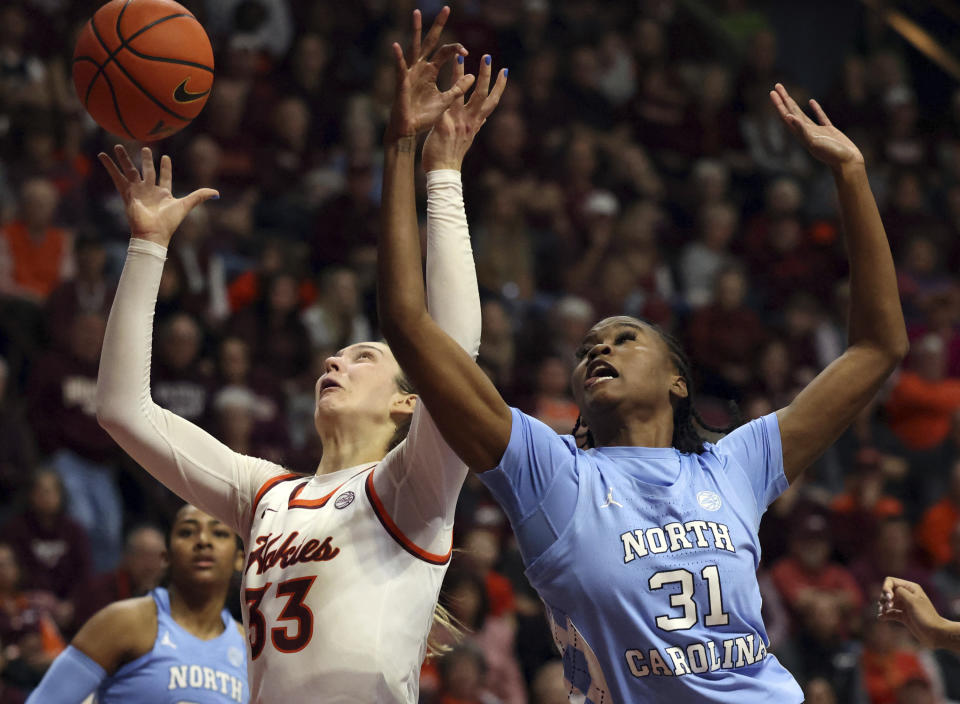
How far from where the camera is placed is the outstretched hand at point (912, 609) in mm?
3451

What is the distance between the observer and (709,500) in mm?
3152

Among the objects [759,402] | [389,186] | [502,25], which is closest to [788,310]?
[759,402]

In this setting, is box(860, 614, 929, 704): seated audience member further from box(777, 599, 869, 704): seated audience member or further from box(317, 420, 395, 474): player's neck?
box(317, 420, 395, 474): player's neck

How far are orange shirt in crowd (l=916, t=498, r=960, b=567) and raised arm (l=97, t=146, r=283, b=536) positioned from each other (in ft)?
20.9

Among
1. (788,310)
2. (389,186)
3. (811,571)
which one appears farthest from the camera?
(788,310)

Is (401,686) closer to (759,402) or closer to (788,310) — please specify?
(759,402)

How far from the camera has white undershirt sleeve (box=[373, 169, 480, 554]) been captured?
300 cm

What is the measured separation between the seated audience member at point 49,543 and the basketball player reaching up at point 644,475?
4.31 meters

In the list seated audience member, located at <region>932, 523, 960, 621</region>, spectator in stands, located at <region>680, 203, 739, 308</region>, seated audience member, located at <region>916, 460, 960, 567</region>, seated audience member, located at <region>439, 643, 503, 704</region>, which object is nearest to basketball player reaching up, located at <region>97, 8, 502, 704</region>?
seated audience member, located at <region>439, 643, 503, 704</region>

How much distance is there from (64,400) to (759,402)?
4.61m

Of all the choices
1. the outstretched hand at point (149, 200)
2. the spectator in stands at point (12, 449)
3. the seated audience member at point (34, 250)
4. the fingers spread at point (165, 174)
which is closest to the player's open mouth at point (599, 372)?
the outstretched hand at point (149, 200)

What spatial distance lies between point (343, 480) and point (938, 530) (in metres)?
6.48

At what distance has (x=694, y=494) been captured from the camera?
3152mm

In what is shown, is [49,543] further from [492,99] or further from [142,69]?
[492,99]
